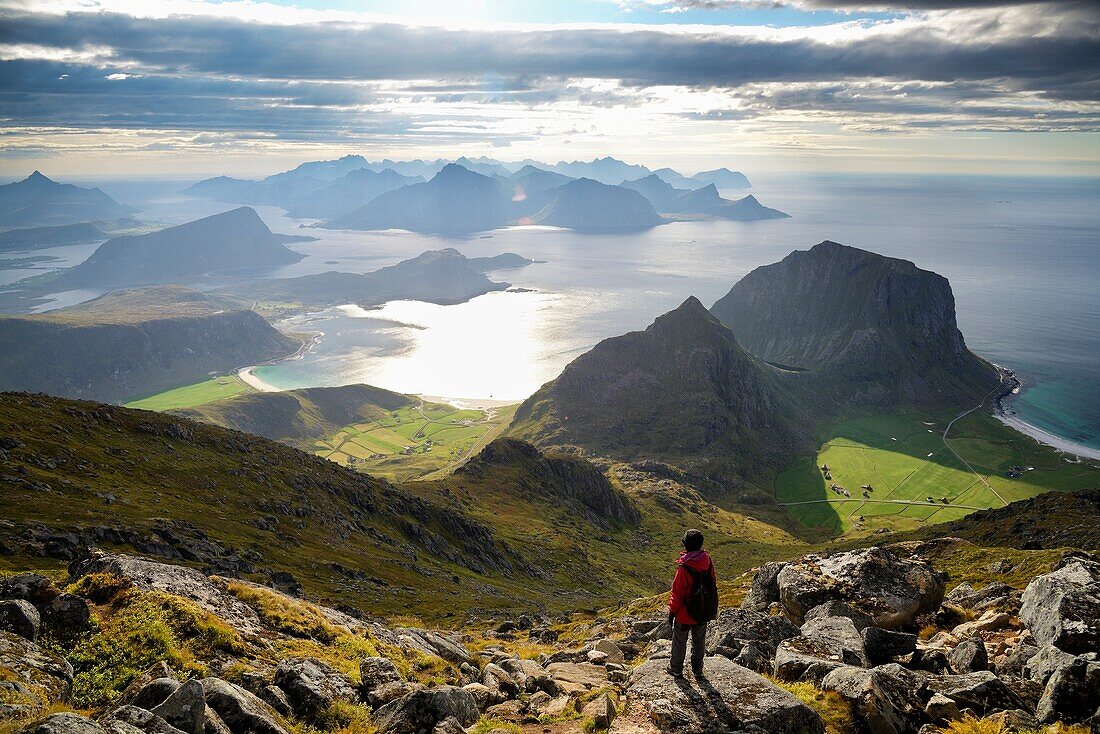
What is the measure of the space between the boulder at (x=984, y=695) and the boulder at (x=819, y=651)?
3.36 metres

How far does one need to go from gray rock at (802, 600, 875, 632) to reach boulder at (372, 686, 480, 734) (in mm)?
16800

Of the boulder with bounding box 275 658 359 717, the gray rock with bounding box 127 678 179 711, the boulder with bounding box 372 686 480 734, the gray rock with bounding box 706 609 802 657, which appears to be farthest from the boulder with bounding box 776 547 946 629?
the gray rock with bounding box 127 678 179 711

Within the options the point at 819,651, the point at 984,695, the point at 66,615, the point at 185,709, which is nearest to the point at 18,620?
the point at 66,615

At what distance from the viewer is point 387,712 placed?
1812 cm

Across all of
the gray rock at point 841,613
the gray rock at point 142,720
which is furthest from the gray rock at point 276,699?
the gray rock at point 841,613

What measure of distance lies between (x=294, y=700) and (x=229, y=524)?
167 ft

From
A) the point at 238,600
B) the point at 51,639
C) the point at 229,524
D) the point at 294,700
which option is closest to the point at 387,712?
the point at 294,700

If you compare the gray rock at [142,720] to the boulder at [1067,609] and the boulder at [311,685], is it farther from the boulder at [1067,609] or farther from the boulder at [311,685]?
the boulder at [1067,609]

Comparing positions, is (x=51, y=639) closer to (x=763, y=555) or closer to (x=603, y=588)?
(x=603, y=588)

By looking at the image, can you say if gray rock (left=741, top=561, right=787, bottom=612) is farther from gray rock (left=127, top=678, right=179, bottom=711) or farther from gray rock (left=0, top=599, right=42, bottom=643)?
gray rock (left=0, top=599, right=42, bottom=643)

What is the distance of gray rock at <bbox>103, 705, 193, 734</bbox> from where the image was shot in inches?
516

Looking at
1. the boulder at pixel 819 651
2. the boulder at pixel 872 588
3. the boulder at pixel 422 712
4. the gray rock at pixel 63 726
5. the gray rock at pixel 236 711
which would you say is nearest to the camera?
the gray rock at pixel 63 726

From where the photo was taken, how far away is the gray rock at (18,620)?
1756cm

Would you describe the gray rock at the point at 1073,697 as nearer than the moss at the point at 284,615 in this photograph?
Yes
